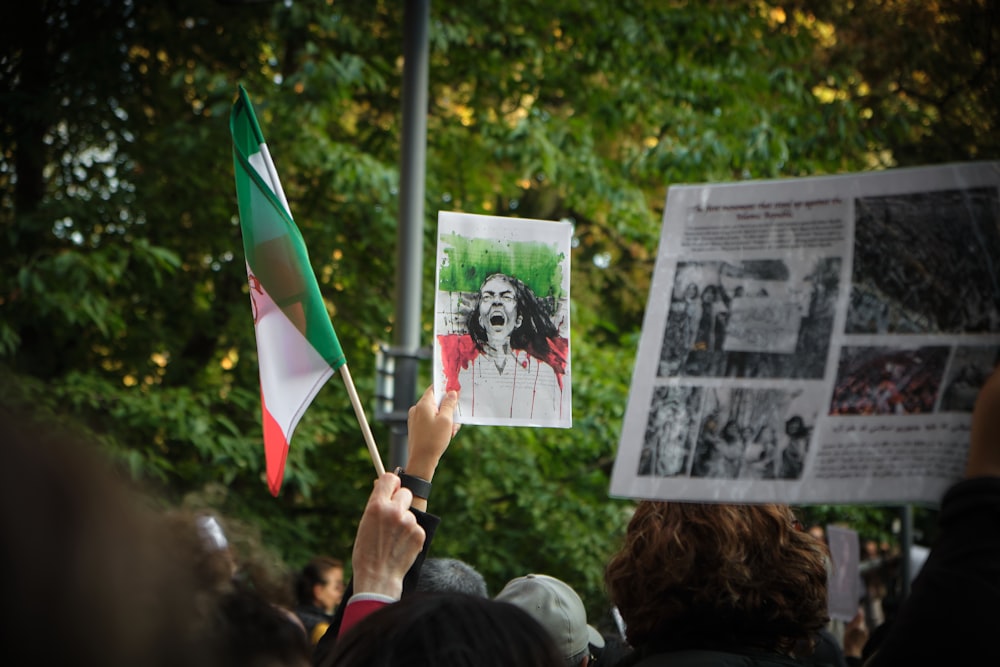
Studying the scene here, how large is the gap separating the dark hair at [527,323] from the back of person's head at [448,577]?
752 mm

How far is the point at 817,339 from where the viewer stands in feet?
5.98

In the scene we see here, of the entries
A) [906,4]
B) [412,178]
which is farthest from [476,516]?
[906,4]

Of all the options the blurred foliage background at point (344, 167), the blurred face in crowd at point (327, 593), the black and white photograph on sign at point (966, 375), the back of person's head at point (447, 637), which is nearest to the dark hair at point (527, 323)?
the black and white photograph on sign at point (966, 375)

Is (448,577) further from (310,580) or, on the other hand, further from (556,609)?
(310,580)

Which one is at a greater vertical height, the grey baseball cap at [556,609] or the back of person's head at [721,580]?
the back of person's head at [721,580]

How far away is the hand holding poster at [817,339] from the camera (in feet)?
5.61

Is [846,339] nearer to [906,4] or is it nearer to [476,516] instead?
[906,4]

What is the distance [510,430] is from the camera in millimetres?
8375

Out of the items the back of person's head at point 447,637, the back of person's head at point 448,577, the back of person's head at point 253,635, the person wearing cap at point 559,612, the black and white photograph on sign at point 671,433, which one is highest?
the back of person's head at point 253,635

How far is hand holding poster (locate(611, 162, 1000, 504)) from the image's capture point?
171cm

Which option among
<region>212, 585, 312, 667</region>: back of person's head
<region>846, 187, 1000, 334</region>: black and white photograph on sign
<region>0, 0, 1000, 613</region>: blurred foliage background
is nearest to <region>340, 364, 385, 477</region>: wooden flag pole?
<region>846, 187, 1000, 334</region>: black and white photograph on sign

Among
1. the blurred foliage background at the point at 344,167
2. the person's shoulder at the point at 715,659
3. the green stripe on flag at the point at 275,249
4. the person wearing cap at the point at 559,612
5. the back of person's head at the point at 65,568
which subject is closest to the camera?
the back of person's head at the point at 65,568

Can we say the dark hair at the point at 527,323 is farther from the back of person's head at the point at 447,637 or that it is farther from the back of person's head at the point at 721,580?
the back of person's head at the point at 447,637

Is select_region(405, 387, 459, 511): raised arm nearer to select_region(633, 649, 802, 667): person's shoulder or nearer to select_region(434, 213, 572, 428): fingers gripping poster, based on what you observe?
select_region(434, 213, 572, 428): fingers gripping poster
